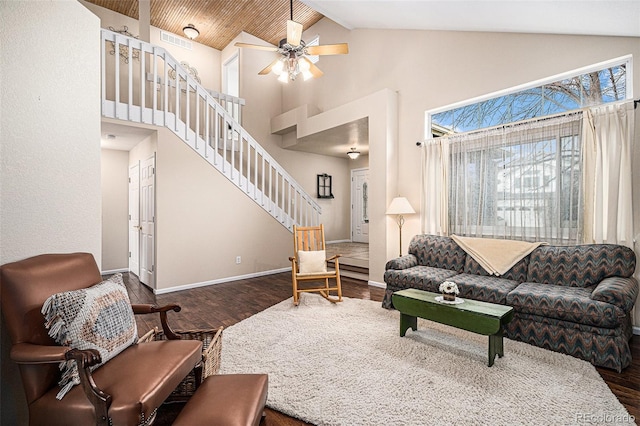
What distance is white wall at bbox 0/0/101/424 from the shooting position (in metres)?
1.61

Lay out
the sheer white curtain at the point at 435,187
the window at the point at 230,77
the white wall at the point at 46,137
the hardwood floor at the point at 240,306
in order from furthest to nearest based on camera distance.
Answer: the window at the point at 230,77
the sheer white curtain at the point at 435,187
the hardwood floor at the point at 240,306
the white wall at the point at 46,137

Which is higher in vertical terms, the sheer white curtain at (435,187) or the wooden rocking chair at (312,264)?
the sheer white curtain at (435,187)

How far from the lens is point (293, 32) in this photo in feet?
11.0

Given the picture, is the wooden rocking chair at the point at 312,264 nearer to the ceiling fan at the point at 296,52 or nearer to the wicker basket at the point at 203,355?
the wicker basket at the point at 203,355

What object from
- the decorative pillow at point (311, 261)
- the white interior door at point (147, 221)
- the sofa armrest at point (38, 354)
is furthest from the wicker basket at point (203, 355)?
the white interior door at point (147, 221)

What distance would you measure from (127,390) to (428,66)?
511 cm

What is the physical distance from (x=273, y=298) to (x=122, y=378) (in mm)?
2900

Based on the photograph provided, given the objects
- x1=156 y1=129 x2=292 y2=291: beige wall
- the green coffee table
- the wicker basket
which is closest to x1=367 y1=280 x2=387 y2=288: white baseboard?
the green coffee table

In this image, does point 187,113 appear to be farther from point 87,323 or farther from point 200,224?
point 87,323

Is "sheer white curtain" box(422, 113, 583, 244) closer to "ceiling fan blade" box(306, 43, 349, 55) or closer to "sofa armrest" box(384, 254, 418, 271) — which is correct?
"sofa armrest" box(384, 254, 418, 271)

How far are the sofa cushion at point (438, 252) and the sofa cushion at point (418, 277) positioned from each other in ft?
0.45

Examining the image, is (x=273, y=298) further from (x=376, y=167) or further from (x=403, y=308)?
(x=376, y=167)

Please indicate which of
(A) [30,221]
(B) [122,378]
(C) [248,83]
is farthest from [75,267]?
(C) [248,83]

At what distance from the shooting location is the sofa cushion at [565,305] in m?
2.36
